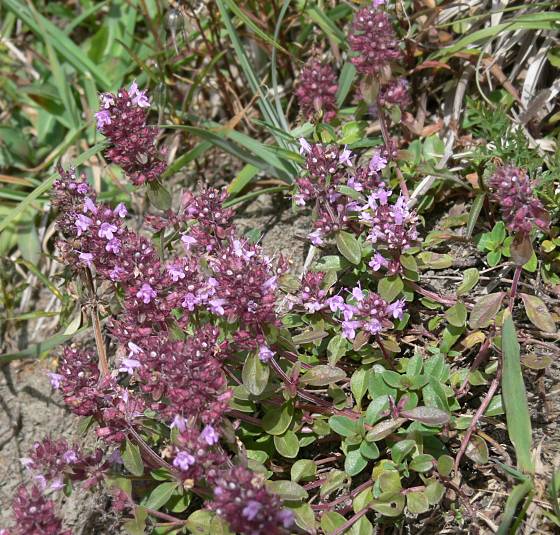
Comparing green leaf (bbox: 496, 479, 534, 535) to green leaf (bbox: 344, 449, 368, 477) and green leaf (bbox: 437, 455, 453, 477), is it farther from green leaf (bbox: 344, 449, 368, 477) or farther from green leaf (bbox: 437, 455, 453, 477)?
green leaf (bbox: 344, 449, 368, 477)

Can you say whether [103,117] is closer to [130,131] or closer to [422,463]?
[130,131]

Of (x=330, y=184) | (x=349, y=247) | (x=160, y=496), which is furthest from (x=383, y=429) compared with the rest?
(x=330, y=184)

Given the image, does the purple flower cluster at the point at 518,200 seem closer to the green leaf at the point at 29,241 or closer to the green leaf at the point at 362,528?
the green leaf at the point at 362,528

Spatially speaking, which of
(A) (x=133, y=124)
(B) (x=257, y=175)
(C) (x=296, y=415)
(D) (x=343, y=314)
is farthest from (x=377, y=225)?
(B) (x=257, y=175)

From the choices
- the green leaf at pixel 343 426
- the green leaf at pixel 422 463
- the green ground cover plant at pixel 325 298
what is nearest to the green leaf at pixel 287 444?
the green ground cover plant at pixel 325 298

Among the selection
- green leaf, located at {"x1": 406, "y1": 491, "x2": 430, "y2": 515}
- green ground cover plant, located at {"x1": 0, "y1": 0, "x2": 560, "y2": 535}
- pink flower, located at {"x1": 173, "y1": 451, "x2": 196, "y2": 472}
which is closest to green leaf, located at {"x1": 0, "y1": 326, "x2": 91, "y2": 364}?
green ground cover plant, located at {"x1": 0, "y1": 0, "x2": 560, "y2": 535}
